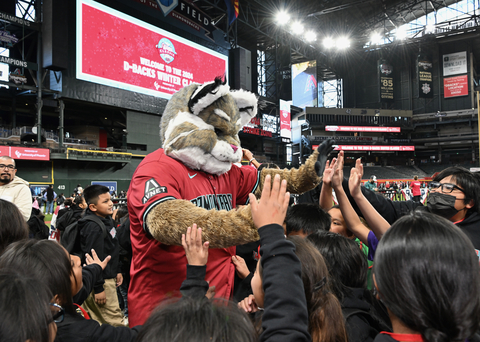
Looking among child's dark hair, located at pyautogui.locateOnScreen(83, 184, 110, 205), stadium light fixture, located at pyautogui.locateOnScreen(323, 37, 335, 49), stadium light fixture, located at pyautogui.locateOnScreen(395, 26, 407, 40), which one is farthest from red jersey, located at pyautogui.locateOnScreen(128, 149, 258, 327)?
stadium light fixture, located at pyautogui.locateOnScreen(395, 26, 407, 40)

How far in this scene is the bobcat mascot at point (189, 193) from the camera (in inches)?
58.2

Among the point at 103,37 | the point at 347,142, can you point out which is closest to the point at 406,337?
the point at 103,37

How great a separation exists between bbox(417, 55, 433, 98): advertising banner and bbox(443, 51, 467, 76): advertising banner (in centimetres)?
213

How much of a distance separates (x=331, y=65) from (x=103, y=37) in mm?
29324

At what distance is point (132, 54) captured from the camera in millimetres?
17531

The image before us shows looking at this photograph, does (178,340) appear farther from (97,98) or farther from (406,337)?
(97,98)

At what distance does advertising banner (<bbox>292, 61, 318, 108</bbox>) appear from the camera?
31.8 metres

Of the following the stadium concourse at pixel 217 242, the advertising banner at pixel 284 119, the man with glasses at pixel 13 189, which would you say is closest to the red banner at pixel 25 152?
the stadium concourse at pixel 217 242

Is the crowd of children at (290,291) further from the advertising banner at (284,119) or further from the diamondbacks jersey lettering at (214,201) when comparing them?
the advertising banner at (284,119)

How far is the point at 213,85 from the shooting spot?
200 cm

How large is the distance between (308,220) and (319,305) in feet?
4.26

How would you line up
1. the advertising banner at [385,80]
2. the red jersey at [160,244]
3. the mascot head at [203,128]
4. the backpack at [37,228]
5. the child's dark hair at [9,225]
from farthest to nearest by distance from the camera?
the advertising banner at [385,80] < the backpack at [37,228] < the child's dark hair at [9,225] < the mascot head at [203,128] < the red jersey at [160,244]

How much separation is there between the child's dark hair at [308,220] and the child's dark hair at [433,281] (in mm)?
1494

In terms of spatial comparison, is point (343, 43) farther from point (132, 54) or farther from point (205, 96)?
point (205, 96)
